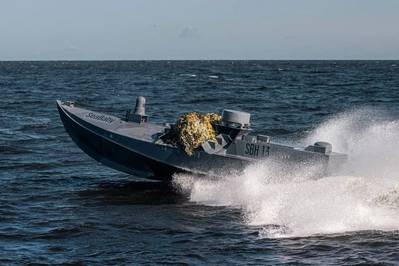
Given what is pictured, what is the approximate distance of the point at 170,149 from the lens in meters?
16.6

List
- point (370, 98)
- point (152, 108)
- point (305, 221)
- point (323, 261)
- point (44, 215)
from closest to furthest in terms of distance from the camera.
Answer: point (323, 261), point (305, 221), point (44, 215), point (152, 108), point (370, 98)

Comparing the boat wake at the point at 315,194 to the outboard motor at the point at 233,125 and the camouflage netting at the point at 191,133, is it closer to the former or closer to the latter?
the camouflage netting at the point at 191,133

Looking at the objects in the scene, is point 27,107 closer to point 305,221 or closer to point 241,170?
point 241,170

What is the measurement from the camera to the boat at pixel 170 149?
51.0 feet

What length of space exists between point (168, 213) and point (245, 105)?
28.4 meters

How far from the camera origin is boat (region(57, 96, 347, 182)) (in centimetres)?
1555

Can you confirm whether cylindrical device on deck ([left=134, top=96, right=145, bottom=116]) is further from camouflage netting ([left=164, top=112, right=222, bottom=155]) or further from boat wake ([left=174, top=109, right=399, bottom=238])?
boat wake ([left=174, top=109, right=399, bottom=238])

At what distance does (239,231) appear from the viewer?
13.4 m

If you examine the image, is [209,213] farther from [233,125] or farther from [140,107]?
[140,107]

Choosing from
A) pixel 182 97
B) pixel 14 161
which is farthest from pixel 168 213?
pixel 182 97

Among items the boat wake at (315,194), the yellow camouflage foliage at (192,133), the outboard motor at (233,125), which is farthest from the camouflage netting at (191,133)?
the boat wake at (315,194)

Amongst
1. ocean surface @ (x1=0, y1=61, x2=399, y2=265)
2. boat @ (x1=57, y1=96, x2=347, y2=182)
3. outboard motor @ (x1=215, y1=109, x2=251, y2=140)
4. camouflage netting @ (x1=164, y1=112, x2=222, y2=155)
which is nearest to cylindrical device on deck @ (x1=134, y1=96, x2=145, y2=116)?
boat @ (x1=57, y1=96, x2=347, y2=182)

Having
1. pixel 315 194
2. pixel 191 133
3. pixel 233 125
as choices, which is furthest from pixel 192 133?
pixel 315 194

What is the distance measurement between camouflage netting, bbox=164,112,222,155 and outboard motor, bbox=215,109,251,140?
255mm
